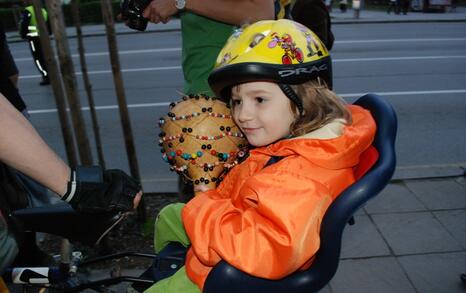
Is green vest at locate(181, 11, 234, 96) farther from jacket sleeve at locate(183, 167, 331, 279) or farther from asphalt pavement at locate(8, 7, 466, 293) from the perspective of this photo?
asphalt pavement at locate(8, 7, 466, 293)

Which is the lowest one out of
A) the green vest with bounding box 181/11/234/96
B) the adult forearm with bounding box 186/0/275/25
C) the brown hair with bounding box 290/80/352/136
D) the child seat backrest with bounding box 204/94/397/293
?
the child seat backrest with bounding box 204/94/397/293

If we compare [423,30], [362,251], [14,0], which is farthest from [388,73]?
[14,0]

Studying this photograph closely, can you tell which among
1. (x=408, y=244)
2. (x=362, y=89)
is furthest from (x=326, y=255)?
(x=362, y=89)

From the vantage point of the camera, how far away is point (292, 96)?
179 centimetres

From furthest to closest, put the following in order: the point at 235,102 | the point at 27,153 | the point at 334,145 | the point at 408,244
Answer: the point at 408,244 → the point at 235,102 → the point at 334,145 → the point at 27,153

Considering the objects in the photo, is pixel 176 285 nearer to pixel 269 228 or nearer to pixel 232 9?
pixel 269 228

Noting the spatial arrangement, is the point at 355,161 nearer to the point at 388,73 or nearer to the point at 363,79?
the point at 363,79

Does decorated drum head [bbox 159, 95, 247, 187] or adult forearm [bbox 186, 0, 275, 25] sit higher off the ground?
adult forearm [bbox 186, 0, 275, 25]

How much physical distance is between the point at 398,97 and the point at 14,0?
62.6 feet

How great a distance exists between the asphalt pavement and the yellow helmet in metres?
1.76

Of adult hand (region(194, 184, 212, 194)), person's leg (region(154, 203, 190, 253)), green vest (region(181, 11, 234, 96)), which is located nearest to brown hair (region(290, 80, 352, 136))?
adult hand (region(194, 184, 212, 194))

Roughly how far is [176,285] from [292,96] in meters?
0.85

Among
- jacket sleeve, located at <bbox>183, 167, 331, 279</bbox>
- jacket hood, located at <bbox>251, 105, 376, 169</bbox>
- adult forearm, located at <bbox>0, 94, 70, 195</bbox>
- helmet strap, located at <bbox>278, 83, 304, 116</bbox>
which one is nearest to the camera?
adult forearm, located at <bbox>0, 94, 70, 195</bbox>

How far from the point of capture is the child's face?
1789 mm
